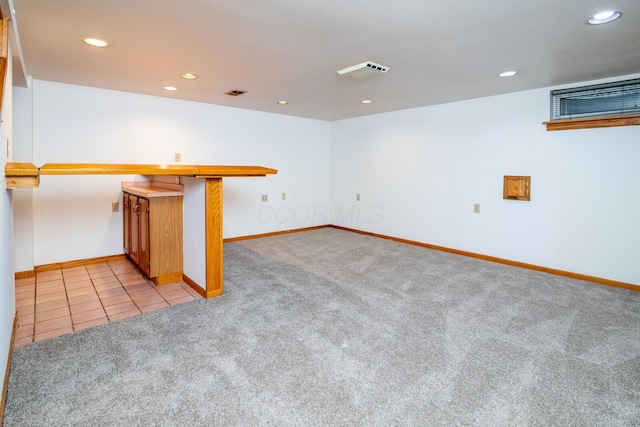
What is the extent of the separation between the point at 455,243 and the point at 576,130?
1895mm

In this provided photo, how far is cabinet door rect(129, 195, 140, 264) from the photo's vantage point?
3405mm

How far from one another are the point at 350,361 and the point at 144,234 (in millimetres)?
2310

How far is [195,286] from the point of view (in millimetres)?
3078

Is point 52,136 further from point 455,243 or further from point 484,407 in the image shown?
point 455,243

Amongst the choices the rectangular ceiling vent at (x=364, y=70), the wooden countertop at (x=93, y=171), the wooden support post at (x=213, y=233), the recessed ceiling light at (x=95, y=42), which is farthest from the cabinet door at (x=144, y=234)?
the rectangular ceiling vent at (x=364, y=70)

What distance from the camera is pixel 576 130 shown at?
3.52 metres

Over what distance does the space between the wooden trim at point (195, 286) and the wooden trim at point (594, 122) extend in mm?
3911

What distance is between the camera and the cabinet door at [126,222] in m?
3.80

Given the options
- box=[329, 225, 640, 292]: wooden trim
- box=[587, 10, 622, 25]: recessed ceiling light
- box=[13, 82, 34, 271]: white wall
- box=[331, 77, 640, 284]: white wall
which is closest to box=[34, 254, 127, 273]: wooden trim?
box=[13, 82, 34, 271]: white wall

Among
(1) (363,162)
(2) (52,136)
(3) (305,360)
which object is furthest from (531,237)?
(2) (52,136)

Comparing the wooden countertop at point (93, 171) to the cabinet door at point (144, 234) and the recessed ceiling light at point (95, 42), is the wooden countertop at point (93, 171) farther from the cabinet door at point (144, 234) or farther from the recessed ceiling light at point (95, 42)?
the recessed ceiling light at point (95, 42)

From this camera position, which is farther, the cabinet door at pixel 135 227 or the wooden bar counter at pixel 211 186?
the cabinet door at pixel 135 227

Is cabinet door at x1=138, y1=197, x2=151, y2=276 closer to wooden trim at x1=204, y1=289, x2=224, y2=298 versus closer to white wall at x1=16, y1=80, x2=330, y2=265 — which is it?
wooden trim at x1=204, y1=289, x2=224, y2=298

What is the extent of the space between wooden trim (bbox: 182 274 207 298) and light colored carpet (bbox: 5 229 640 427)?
0.17 m
